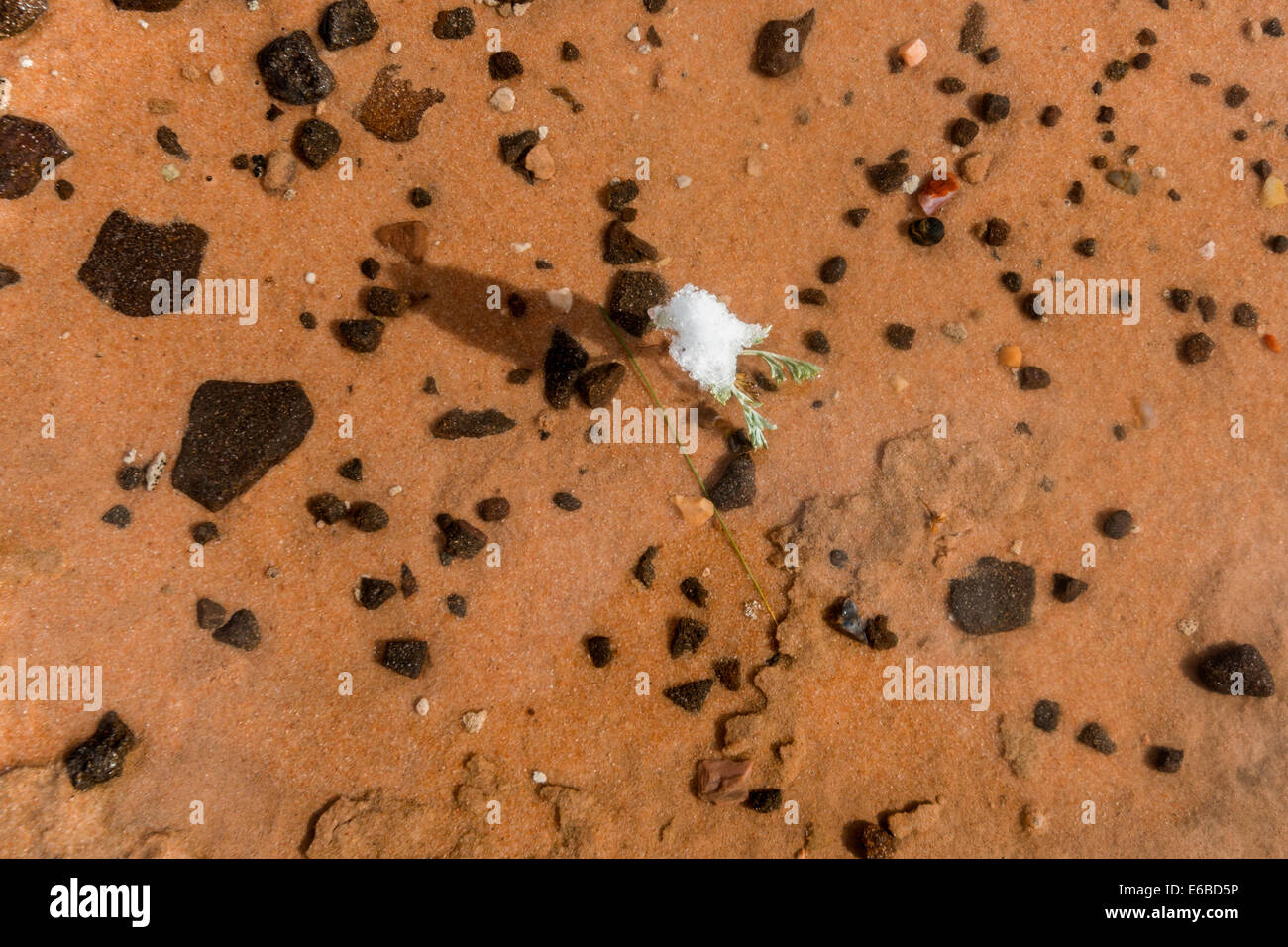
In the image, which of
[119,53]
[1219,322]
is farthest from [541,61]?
[1219,322]

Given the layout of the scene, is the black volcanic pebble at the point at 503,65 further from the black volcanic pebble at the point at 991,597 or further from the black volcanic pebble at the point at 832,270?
the black volcanic pebble at the point at 991,597

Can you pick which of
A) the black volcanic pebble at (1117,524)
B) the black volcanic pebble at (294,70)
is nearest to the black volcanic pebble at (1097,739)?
the black volcanic pebble at (1117,524)

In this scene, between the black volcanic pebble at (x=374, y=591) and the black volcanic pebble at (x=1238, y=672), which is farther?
the black volcanic pebble at (x=1238, y=672)

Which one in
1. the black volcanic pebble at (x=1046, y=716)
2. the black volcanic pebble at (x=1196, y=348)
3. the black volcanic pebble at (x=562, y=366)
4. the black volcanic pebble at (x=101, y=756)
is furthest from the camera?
the black volcanic pebble at (x=1196, y=348)

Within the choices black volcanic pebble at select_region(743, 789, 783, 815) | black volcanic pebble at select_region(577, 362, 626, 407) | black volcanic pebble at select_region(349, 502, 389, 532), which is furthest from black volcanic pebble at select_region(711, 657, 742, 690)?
black volcanic pebble at select_region(349, 502, 389, 532)

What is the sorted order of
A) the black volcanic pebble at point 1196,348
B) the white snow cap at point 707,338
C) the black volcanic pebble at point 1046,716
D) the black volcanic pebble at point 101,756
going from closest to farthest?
the white snow cap at point 707,338 → the black volcanic pebble at point 101,756 → the black volcanic pebble at point 1046,716 → the black volcanic pebble at point 1196,348

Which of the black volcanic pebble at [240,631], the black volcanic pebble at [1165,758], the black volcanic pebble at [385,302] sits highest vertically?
the black volcanic pebble at [385,302]

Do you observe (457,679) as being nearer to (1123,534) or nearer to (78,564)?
(78,564)

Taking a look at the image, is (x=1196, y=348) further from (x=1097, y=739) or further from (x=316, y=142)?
(x=316, y=142)
